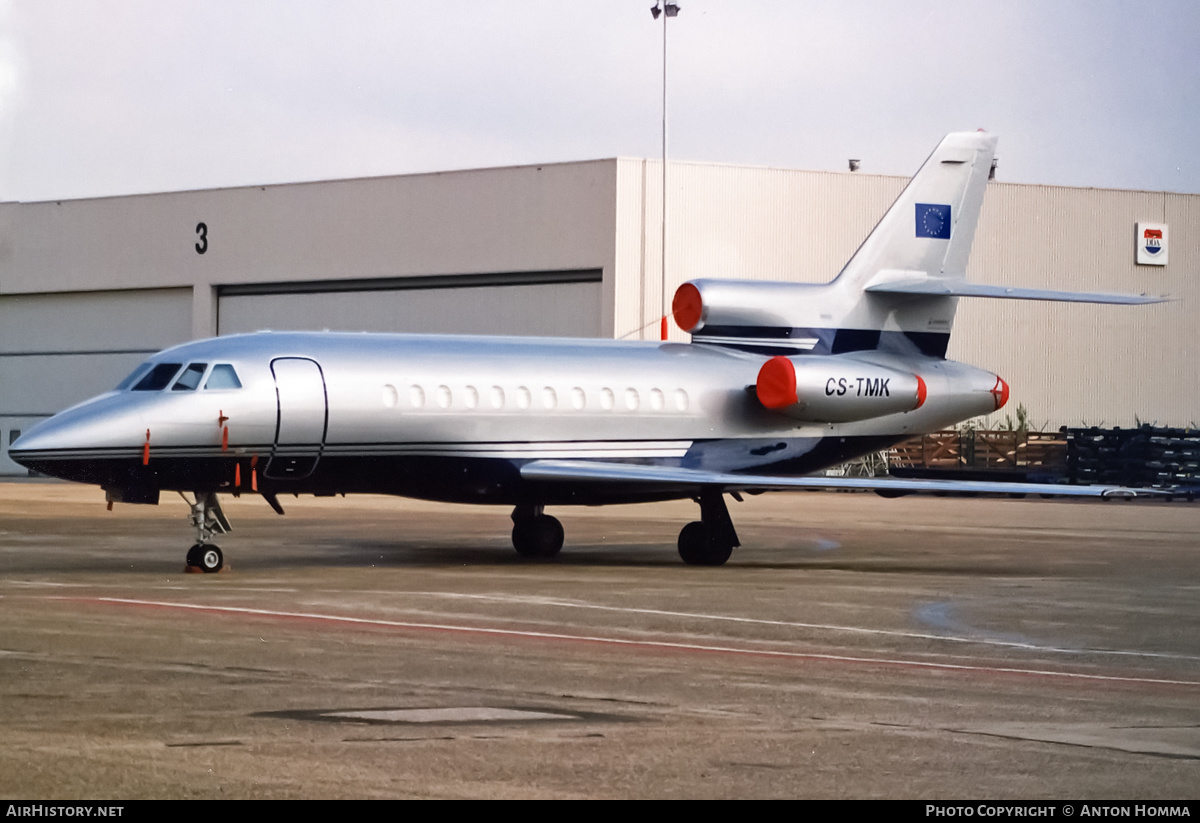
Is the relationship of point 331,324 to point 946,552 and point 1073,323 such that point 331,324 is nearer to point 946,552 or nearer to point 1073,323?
point 1073,323

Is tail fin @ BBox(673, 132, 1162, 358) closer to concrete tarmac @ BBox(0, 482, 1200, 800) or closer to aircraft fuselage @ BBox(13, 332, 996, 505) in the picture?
aircraft fuselage @ BBox(13, 332, 996, 505)

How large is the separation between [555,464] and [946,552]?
702cm

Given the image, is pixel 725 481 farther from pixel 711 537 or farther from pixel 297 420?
pixel 297 420

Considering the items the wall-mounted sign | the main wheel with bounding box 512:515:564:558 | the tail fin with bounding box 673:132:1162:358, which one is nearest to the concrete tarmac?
the main wheel with bounding box 512:515:564:558

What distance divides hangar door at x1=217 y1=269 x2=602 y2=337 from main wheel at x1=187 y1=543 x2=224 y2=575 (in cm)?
3480

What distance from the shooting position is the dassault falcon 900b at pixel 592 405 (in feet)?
68.1

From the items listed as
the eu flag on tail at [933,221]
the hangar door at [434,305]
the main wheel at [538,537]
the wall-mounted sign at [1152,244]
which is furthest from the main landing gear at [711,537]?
the wall-mounted sign at [1152,244]

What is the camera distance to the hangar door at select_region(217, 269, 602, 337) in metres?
56.1

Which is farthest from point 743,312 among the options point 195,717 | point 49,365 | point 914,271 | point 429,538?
point 49,365

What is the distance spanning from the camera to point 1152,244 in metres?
62.2

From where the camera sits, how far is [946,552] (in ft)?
87.0

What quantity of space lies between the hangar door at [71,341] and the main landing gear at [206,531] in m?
44.1

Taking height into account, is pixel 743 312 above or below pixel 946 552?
above

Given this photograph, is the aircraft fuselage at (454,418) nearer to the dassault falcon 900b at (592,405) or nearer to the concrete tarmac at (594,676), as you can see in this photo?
the dassault falcon 900b at (592,405)
